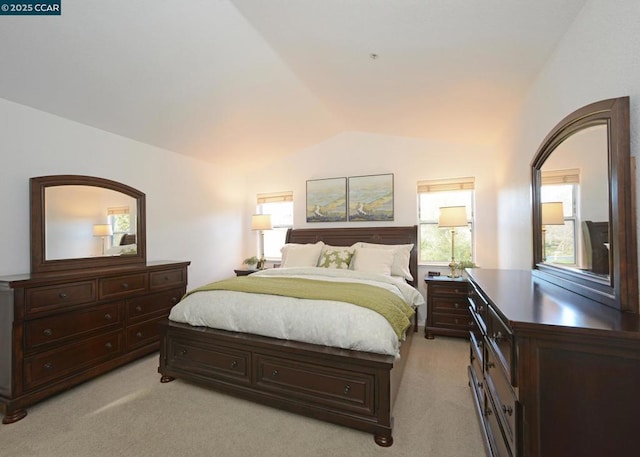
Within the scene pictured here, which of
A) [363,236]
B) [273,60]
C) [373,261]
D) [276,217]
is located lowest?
[373,261]

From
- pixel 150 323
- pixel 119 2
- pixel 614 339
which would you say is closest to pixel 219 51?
pixel 119 2

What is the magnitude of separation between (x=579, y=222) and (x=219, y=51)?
2.77 metres

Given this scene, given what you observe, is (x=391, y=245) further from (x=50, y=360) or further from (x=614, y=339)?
(x=50, y=360)

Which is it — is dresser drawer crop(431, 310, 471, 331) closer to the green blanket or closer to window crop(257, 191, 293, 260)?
the green blanket

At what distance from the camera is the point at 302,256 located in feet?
12.9

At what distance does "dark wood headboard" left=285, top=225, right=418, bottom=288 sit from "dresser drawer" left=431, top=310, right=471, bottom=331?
53cm

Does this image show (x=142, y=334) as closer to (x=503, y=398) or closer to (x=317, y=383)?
(x=317, y=383)

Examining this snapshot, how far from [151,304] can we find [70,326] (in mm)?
743

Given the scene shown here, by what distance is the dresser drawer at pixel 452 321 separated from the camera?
3414mm

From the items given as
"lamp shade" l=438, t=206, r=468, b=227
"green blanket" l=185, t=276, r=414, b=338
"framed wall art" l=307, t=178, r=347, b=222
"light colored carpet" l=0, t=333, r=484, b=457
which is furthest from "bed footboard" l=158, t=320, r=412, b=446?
"framed wall art" l=307, t=178, r=347, b=222

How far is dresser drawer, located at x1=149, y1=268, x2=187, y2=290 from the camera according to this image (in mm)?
3082

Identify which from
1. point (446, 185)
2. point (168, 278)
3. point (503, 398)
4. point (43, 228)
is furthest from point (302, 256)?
point (503, 398)

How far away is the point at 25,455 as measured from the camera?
5.52 feet

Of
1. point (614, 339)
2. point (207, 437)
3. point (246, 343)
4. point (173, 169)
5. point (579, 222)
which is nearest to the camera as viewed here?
point (614, 339)
